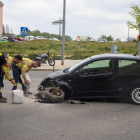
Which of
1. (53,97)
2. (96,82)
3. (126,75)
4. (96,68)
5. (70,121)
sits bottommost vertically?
(70,121)

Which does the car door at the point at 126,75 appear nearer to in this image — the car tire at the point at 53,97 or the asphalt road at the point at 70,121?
the asphalt road at the point at 70,121

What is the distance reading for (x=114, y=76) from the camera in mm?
6766

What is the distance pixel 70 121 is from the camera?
5.24 meters

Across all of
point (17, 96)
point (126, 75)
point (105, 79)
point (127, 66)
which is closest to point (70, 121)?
point (105, 79)

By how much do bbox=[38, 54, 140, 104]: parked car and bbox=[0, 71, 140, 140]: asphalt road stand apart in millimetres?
330

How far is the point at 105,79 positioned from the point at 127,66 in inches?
29.5

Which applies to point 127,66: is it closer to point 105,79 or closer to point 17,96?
point 105,79

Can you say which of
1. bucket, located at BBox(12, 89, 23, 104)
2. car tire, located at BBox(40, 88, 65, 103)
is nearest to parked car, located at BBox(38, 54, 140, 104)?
car tire, located at BBox(40, 88, 65, 103)

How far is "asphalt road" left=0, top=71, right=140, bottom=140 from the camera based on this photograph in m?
4.37

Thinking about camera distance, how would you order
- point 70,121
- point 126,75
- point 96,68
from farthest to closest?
point 96,68 < point 126,75 < point 70,121

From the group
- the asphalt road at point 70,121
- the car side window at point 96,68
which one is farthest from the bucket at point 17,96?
the car side window at point 96,68

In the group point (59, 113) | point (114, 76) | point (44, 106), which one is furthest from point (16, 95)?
point (114, 76)

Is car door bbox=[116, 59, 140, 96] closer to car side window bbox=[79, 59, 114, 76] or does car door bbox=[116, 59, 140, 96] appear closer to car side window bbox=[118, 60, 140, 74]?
car side window bbox=[118, 60, 140, 74]

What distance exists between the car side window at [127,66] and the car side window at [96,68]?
0.25 metres
